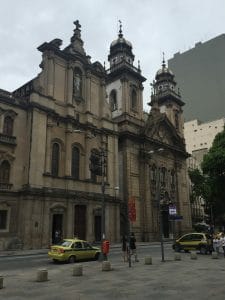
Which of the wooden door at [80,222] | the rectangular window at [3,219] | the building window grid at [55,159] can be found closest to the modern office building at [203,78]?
the wooden door at [80,222]

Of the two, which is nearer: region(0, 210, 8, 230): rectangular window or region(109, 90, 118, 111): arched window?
region(0, 210, 8, 230): rectangular window

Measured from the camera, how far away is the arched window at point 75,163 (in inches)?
1485

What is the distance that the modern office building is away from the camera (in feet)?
318

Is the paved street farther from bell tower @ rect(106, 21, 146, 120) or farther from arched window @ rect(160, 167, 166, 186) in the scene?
bell tower @ rect(106, 21, 146, 120)

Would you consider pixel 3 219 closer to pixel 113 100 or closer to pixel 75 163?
pixel 75 163

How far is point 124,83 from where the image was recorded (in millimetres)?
51781

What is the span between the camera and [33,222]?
104ft

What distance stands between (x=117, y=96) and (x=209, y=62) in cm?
5661

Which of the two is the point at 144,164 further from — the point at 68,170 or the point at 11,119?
the point at 11,119

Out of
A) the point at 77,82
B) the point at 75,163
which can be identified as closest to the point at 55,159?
the point at 75,163

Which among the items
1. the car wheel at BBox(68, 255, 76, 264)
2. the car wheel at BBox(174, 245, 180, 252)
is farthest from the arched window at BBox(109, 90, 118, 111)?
the car wheel at BBox(68, 255, 76, 264)

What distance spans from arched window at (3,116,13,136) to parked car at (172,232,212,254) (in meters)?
19.0

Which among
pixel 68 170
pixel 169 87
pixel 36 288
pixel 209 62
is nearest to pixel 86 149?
pixel 68 170

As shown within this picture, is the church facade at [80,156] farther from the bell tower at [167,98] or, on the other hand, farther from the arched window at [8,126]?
the bell tower at [167,98]
